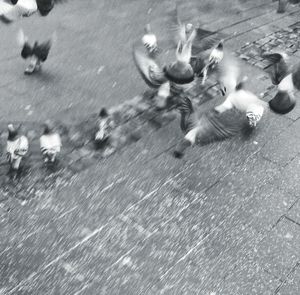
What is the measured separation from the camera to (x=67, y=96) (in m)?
7.37

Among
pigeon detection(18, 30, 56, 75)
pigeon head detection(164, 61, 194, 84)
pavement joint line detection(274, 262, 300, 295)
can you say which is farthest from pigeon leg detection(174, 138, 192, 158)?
pigeon detection(18, 30, 56, 75)

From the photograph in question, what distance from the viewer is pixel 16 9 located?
715cm

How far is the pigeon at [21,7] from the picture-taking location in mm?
7027

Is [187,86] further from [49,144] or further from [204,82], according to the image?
[49,144]

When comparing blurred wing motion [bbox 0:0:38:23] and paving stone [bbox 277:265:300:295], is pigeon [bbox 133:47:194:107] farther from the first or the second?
paving stone [bbox 277:265:300:295]

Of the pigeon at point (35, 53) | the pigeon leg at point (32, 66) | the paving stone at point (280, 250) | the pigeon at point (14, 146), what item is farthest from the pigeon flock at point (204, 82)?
the pigeon at point (14, 146)

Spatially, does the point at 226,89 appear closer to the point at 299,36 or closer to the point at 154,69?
the point at 154,69

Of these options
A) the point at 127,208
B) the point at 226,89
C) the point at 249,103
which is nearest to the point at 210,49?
the point at 226,89

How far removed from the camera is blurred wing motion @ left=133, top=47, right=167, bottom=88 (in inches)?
280

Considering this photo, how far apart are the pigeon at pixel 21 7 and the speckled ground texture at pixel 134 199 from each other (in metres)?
0.95

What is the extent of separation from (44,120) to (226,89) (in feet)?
9.07

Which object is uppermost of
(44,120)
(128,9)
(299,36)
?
(44,120)

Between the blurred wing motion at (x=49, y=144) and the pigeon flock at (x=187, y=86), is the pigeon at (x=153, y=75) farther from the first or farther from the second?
the blurred wing motion at (x=49, y=144)

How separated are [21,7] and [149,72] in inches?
82.8
